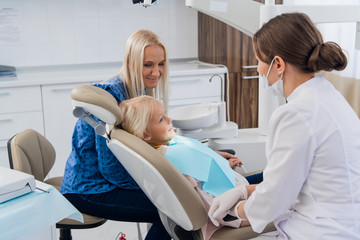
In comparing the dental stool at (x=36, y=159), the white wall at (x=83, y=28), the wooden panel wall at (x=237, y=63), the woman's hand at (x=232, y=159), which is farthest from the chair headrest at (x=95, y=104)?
the white wall at (x=83, y=28)

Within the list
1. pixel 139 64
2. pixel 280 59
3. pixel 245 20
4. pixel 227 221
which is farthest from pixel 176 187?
pixel 245 20

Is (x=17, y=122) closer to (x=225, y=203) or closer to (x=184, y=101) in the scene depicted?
(x=184, y=101)

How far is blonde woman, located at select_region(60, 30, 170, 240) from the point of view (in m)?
1.66

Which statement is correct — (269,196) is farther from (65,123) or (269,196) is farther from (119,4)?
(119,4)

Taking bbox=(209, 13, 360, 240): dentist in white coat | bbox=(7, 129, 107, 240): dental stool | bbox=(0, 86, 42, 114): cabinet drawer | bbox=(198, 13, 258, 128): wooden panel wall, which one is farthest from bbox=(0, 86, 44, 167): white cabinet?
bbox=(209, 13, 360, 240): dentist in white coat

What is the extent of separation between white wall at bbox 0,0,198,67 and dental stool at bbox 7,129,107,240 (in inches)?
69.8

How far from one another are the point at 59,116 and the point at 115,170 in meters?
1.55

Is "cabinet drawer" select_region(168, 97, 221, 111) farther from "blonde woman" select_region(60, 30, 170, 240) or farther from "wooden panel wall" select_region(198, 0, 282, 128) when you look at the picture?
"blonde woman" select_region(60, 30, 170, 240)

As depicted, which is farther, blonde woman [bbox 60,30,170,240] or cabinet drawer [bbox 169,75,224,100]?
cabinet drawer [bbox 169,75,224,100]

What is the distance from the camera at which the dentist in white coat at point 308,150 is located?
43.8 inches

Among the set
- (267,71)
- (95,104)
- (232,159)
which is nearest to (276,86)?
(267,71)

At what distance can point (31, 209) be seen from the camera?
1.16 metres

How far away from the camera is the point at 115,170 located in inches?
66.4

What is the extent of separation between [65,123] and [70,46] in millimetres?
815
